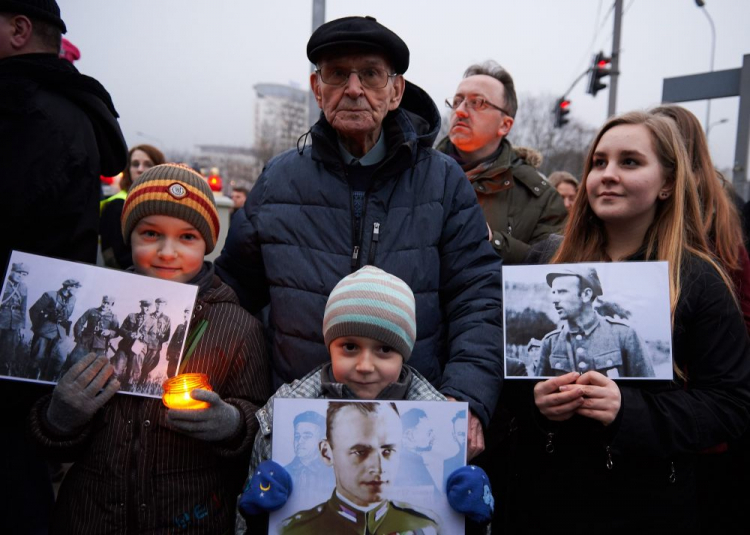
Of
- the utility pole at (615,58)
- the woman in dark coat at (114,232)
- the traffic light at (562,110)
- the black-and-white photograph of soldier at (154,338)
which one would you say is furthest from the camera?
the traffic light at (562,110)

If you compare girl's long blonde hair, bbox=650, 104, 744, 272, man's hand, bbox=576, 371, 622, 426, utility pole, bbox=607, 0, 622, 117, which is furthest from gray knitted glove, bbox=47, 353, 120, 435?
utility pole, bbox=607, 0, 622, 117

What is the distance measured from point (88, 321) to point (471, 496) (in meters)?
1.38

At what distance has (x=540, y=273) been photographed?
207cm

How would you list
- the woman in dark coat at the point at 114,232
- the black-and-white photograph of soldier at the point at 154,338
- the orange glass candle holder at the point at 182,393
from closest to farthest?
the orange glass candle holder at the point at 182,393 < the black-and-white photograph of soldier at the point at 154,338 < the woman in dark coat at the point at 114,232

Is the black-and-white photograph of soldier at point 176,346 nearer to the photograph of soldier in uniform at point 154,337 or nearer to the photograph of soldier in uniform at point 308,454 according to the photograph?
the photograph of soldier in uniform at point 154,337

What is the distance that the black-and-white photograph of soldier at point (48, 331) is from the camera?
203 cm

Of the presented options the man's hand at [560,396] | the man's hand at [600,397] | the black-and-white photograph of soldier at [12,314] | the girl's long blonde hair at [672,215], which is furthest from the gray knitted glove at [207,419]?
the girl's long blonde hair at [672,215]

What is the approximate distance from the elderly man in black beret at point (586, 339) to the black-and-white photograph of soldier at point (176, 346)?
4.01 ft

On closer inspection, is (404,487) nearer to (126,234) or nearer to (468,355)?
(468,355)

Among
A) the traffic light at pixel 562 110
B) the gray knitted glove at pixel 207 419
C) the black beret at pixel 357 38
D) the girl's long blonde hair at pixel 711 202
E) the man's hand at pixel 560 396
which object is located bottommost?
the gray knitted glove at pixel 207 419

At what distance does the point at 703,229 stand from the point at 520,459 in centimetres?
110

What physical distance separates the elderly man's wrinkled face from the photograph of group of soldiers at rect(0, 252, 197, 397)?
894 mm

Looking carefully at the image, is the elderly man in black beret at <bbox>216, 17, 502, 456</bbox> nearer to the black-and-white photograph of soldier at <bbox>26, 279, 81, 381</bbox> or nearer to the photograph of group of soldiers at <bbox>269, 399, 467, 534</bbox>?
the photograph of group of soldiers at <bbox>269, 399, 467, 534</bbox>

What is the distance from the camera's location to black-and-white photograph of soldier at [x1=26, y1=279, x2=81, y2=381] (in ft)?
6.64
